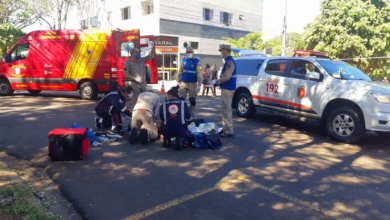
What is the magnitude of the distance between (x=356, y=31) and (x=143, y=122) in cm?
1532

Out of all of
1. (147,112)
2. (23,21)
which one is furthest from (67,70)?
(23,21)

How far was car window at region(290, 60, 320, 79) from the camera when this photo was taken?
777 centimetres

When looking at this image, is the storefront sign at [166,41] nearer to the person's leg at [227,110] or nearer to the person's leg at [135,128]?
the person's leg at [227,110]

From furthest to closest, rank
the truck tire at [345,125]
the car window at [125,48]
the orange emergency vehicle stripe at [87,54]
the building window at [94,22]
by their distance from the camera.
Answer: the building window at [94,22]
the car window at [125,48]
the orange emergency vehicle stripe at [87,54]
the truck tire at [345,125]

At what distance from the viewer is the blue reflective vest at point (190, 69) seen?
8.43m

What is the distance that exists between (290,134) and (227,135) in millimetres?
1638

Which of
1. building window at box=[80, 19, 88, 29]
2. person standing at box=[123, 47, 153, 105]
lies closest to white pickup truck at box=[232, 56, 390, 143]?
person standing at box=[123, 47, 153, 105]

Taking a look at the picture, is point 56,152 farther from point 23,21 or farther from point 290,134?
point 23,21

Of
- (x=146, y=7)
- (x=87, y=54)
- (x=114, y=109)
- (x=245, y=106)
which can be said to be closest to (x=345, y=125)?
(x=245, y=106)

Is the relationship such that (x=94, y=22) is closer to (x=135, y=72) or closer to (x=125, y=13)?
(x=125, y=13)

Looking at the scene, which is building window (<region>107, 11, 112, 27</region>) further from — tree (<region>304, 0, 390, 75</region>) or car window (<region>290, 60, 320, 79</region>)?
car window (<region>290, 60, 320, 79</region>)

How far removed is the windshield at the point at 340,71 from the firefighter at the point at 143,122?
13.4 ft

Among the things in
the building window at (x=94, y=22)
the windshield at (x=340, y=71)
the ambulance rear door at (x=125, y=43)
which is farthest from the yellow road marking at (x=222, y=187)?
the building window at (x=94, y=22)

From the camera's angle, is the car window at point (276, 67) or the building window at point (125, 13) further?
the building window at point (125, 13)
